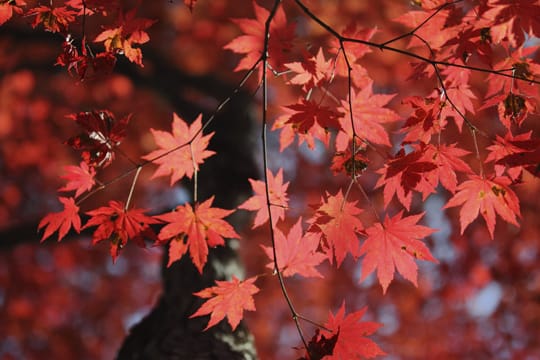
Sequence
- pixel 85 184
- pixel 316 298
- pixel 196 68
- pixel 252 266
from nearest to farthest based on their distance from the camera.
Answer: pixel 85 184 → pixel 196 68 → pixel 252 266 → pixel 316 298

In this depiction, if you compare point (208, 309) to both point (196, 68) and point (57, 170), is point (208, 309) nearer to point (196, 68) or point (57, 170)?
point (196, 68)

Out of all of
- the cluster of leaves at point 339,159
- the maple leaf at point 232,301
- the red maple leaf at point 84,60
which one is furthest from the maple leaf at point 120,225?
the red maple leaf at point 84,60

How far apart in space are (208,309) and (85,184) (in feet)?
2.51

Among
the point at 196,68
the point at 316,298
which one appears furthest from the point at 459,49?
the point at 316,298

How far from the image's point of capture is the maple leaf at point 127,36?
167 cm

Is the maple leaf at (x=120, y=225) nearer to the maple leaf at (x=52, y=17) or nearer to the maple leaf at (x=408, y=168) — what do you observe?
the maple leaf at (x=52, y=17)

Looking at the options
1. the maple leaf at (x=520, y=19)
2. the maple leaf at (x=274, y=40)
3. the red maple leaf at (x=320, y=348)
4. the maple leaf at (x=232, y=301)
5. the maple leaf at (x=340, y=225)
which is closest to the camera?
the maple leaf at (x=520, y=19)

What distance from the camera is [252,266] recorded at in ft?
25.5

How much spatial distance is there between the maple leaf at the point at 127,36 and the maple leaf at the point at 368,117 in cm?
84

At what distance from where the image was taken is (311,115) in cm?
163

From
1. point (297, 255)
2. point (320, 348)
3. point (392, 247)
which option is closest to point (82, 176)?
point (297, 255)

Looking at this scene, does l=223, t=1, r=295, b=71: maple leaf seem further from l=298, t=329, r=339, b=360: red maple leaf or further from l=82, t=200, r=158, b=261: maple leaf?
l=298, t=329, r=339, b=360: red maple leaf

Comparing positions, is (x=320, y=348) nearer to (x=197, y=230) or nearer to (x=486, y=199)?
(x=197, y=230)

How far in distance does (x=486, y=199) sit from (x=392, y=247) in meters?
0.43
